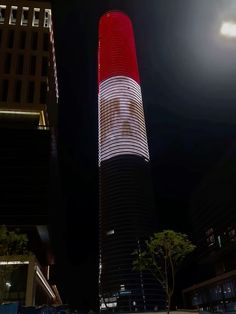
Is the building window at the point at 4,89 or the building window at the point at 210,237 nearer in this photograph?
the building window at the point at 4,89

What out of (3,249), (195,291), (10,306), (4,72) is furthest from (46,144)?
(195,291)

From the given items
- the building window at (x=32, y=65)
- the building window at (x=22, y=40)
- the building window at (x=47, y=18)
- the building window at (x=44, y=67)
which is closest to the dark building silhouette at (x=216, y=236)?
the building window at (x=44, y=67)

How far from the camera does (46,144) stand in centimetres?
9225

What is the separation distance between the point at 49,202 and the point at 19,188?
7.44 m

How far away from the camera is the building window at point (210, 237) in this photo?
445ft

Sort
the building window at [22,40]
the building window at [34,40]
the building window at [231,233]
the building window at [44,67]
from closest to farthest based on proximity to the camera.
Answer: the building window at [44,67]
the building window at [22,40]
the building window at [34,40]
the building window at [231,233]

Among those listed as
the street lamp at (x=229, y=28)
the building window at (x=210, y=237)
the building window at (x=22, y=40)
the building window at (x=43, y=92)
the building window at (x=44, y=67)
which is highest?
the building window at (x=22, y=40)

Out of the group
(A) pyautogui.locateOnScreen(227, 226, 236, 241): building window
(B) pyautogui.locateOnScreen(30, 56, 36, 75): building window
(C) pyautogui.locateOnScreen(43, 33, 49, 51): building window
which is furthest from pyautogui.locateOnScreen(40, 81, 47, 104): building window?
(A) pyautogui.locateOnScreen(227, 226, 236, 241): building window

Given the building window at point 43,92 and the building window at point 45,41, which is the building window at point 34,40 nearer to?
the building window at point 45,41

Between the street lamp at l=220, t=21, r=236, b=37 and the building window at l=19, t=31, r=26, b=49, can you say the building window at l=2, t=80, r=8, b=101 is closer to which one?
the building window at l=19, t=31, r=26, b=49

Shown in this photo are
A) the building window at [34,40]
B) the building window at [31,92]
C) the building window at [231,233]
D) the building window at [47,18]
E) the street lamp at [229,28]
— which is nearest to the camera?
the street lamp at [229,28]

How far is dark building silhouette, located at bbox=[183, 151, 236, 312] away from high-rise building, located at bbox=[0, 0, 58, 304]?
185 ft

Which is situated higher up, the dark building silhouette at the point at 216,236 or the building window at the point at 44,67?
the building window at the point at 44,67

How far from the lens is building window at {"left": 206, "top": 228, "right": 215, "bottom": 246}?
136 metres
